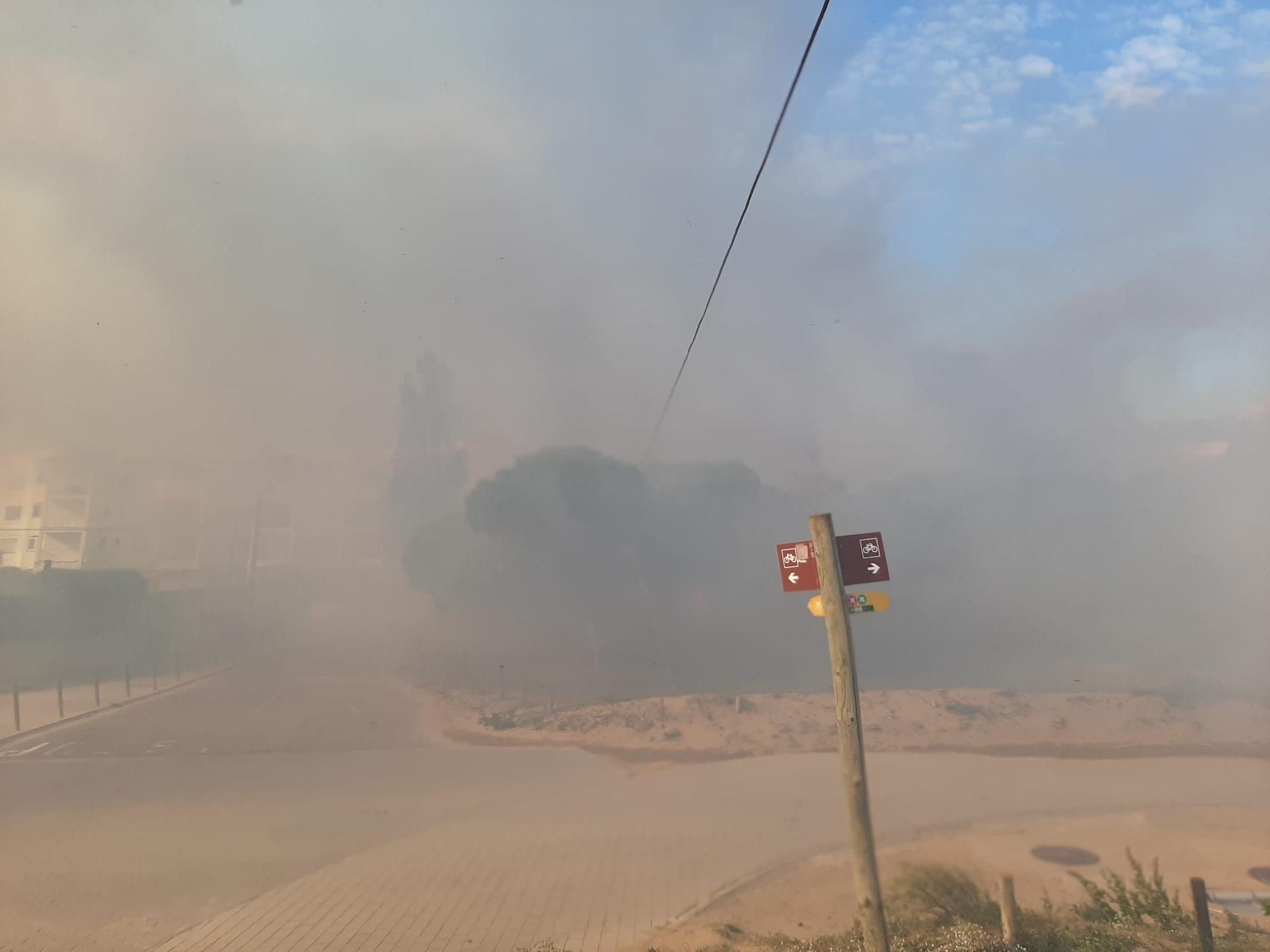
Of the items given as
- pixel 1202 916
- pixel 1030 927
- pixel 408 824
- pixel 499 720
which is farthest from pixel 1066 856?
pixel 499 720

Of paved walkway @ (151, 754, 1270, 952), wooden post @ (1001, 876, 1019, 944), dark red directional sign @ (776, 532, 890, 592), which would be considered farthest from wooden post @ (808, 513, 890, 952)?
paved walkway @ (151, 754, 1270, 952)

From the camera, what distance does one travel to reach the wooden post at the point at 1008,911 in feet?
18.9

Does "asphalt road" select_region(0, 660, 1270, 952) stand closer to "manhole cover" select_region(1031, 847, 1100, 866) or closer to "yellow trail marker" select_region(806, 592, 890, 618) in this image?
"manhole cover" select_region(1031, 847, 1100, 866)

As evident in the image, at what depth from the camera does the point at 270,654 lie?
29.8 meters

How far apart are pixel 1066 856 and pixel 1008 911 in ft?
A: 14.7

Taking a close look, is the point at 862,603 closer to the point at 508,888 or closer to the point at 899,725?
the point at 508,888

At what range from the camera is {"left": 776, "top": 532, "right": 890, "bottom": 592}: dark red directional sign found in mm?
5473

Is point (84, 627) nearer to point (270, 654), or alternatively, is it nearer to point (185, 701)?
point (270, 654)

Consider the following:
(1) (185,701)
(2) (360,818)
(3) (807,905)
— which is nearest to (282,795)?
(2) (360,818)

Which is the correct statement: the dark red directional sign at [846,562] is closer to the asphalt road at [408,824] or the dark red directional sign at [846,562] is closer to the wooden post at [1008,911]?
the wooden post at [1008,911]

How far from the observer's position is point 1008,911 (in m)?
5.82

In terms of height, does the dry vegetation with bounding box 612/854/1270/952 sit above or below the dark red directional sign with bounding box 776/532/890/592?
below

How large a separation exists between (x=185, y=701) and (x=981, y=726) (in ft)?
67.6

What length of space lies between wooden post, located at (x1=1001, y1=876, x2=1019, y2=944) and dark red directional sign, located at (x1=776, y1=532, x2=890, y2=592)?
263cm
